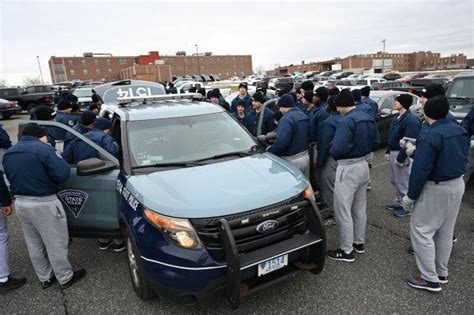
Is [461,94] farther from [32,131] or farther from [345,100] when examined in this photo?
[32,131]

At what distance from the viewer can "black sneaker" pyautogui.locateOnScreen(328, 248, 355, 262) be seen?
3.74 meters

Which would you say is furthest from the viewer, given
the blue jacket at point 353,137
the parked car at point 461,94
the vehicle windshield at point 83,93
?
the vehicle windshield at point 83,93

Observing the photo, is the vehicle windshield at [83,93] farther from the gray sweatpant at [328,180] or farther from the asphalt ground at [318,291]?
the gray sweatpant at [328,180]

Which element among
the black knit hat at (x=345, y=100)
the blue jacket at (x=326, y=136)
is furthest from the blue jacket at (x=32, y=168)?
the blue jacket at (x=326, y=136)

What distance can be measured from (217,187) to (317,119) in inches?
109

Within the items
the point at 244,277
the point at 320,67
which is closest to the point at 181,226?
the point at 244,277

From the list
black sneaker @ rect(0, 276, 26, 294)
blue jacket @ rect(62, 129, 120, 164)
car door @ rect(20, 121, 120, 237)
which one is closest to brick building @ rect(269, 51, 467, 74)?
blue jacket @ rect(62, 129, 120, 164)

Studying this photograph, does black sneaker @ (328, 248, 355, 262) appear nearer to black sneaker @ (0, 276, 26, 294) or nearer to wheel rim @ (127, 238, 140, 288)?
wheel rim @ (127, 238, 140, 288)

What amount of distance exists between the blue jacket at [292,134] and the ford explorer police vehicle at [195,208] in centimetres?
51

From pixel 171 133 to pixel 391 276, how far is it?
286cm

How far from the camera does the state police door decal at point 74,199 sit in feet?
12.1

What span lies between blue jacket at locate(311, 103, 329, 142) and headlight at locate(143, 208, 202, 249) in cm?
305

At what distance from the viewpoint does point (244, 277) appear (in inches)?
102

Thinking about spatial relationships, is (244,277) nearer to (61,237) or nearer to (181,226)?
(181,226)
